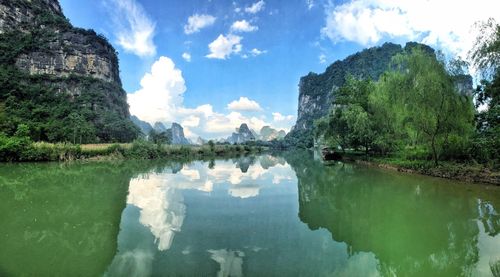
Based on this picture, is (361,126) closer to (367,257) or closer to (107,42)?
(367,257)

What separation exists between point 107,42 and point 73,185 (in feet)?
274

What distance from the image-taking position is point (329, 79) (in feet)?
519

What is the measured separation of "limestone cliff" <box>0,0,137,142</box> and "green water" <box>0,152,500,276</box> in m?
42.8

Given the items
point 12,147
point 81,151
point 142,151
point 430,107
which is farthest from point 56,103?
point 430,107

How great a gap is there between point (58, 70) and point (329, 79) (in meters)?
124

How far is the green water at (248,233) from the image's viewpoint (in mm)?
4520

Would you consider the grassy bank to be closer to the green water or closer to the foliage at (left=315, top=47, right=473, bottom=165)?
the green water

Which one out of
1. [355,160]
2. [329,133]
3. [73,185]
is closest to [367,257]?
[73,185]

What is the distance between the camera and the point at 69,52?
72.1 metres

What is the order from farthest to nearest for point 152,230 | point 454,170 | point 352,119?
point 352,119 → point 454,170 → point 152,230

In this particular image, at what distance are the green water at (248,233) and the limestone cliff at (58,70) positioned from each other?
42799mm

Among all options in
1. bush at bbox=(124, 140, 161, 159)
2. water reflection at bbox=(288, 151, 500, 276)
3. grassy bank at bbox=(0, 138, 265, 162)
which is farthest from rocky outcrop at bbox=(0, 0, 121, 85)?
water reflection at bbox=(288, 151, 500, 276)

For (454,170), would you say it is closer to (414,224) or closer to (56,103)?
(414,224)

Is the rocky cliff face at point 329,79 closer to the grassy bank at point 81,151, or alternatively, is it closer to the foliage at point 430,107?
the grassy bank at point 81,151
